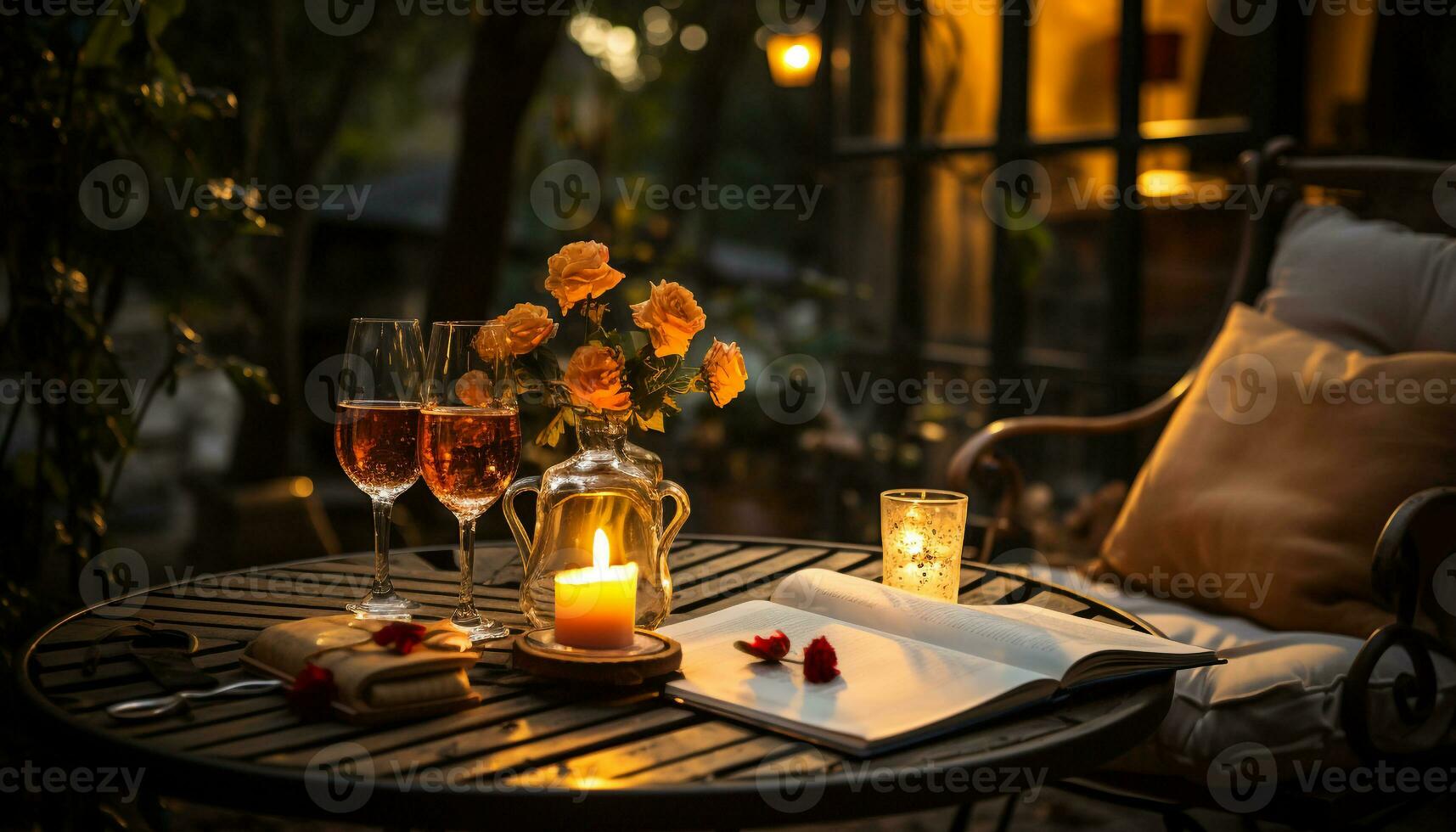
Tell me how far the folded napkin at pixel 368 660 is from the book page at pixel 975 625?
401 millimetres

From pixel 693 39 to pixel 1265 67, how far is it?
3.70 m

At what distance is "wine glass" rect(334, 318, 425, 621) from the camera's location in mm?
1239

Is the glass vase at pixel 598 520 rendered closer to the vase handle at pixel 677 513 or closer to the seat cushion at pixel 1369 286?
the vase handle at pixel 677 513

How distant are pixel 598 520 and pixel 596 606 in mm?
143

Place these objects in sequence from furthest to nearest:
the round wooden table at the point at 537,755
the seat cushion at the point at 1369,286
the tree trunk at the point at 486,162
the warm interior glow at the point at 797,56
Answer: the warm interior glow at the point at 797,56
the tree trunk at the point at 486,162
the seat cushion at the point at 1369,286
the round wooden table at the point at 537,755

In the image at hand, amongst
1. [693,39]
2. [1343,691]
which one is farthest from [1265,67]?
[693,39]

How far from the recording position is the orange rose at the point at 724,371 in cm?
122

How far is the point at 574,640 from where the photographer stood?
3.58ft

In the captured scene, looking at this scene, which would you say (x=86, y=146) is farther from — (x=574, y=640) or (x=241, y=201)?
(x=574, y=640)

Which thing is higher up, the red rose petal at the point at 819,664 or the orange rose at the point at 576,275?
the orange rose at the point at 576,275

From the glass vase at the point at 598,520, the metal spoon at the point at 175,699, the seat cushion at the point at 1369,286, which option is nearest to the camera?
the metal spoon at the point at 175,699

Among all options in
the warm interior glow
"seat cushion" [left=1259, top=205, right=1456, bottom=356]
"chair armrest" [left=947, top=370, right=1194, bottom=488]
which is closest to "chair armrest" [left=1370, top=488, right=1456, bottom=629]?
"seat cushion" [left=1259, top=205, right=1456, bottom=356]

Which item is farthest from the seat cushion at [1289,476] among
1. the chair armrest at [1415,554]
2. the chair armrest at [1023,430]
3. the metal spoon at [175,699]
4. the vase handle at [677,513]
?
the metal spoon at [175,699]

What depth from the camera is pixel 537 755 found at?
0.93 m
